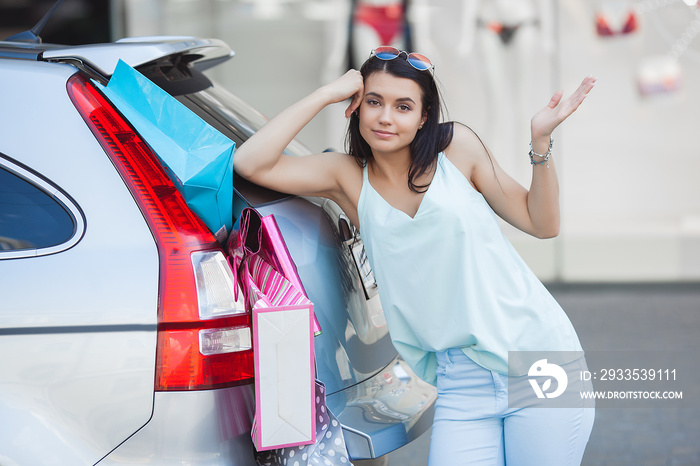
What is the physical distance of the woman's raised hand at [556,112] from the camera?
204 cm

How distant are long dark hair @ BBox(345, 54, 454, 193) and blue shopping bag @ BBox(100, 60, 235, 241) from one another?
0.46 m

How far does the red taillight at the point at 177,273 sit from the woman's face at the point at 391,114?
22.1 inches

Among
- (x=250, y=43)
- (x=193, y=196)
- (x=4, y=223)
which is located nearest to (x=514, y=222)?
(x=193, y=196)

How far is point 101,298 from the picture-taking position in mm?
1797

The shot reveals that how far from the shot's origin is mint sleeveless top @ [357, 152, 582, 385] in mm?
2049

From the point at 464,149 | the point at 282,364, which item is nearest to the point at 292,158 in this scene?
the point at 464,149

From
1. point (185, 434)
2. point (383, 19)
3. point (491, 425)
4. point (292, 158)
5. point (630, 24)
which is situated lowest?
point (491, 425)

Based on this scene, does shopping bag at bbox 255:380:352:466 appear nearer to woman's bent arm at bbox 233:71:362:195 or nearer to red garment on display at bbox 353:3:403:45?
woman's bent arm at bbox 233:71:362:195

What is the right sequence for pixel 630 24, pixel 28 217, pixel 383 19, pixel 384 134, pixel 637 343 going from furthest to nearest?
1. pixel 383 19
2. pixel 630 24
3. pixel 637 343
4. pixel 384 134
5. pixel 28 217

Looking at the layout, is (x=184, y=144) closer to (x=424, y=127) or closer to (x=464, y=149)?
(x=424, y=127)

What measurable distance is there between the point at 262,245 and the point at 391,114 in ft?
1.79

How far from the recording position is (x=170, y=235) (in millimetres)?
1873

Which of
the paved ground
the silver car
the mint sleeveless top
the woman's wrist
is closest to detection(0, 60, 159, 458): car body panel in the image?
the silver car

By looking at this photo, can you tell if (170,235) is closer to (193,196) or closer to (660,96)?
(193,196)
